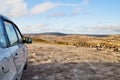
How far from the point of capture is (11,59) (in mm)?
6574

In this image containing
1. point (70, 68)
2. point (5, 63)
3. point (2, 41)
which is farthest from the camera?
point (70, 68)

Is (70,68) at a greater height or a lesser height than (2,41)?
lesser

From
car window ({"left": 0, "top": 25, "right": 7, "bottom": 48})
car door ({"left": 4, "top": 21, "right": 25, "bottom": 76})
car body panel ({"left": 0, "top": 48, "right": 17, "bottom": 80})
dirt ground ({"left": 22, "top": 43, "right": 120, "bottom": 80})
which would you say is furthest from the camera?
dirt ground ({"left": 22, "top": 43, "right": 120, "bottom": 80})

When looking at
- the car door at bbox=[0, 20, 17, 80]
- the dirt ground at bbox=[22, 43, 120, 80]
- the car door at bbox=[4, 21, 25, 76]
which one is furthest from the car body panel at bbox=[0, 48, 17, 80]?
the dirt ground at bbox=[22, 43, 120, 80]

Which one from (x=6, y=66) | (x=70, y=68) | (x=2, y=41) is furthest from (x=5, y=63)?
(x=70, y=68)

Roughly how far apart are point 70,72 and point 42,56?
3.81 meters

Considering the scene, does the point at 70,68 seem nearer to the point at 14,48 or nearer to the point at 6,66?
the point at 14,48

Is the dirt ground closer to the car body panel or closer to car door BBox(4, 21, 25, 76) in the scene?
car door BBox(4, 21, 25, 76)

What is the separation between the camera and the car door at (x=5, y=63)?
18.5 ft

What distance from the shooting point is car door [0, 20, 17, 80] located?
563 centimetres

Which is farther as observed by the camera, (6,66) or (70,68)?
Answer: (70,68)

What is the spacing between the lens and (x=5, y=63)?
5.87m

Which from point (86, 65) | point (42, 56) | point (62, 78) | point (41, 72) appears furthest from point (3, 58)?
point (42, 56)

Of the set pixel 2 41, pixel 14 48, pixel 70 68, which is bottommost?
pixel 70 68
